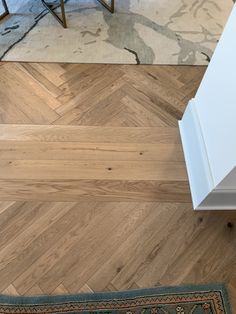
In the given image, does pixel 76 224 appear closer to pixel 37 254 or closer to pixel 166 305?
pixel 37 254

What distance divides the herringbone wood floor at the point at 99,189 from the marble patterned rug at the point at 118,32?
0.12 m

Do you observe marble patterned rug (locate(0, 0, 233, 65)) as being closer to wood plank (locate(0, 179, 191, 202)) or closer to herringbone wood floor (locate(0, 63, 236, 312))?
herringbone wood floor (locate(0, 63, 236, 312))

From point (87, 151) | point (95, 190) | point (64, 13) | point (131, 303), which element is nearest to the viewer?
point (131, 303)

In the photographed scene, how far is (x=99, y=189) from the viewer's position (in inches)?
50.8

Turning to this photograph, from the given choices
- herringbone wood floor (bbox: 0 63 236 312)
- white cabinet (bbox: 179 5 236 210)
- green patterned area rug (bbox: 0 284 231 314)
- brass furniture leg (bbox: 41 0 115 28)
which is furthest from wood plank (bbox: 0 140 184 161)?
brass furniture leg (bbox: 41 0 115 28)

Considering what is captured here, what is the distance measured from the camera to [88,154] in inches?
54.5

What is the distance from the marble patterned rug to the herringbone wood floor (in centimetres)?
12

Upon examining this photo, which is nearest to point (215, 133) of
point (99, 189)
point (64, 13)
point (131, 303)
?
point (99, 189)

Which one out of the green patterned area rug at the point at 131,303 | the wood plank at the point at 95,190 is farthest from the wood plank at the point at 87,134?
the green patterned area rug at the point at 131,303

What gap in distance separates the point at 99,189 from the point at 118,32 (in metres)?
1.14

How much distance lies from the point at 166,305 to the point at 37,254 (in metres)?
0.53

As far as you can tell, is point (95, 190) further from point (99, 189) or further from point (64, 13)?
point (64, 13)

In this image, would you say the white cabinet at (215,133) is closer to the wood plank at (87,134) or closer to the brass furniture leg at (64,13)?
the wood plank at (87,134)

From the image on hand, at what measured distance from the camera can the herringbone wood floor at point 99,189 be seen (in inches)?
43.9
